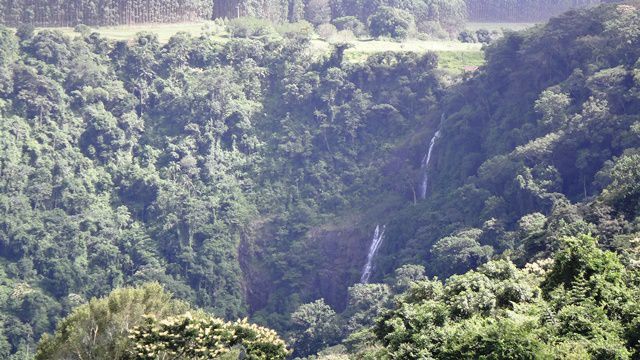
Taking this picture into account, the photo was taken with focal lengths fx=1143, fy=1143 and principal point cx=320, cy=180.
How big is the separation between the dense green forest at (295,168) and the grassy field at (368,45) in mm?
2542

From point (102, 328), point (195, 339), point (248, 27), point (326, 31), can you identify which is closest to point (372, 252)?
point (248, 27)

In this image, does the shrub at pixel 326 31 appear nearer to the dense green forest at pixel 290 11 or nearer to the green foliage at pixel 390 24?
the dense green forest at pixel 290 11

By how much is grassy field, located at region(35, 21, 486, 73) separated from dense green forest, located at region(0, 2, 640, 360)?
2.54 meters

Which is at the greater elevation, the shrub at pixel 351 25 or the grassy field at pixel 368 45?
the shrub at pixel 351 25

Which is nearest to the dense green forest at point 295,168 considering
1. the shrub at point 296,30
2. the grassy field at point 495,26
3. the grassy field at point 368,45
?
the shrub at point 296,30

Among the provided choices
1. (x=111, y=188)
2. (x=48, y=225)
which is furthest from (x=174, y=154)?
(x=48, y=225)

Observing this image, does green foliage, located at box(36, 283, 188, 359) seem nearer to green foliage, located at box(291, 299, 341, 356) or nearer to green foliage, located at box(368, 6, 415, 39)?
green foliage, located at box(291, 299, 341, 356)

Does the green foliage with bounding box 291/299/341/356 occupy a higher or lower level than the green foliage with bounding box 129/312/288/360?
lower

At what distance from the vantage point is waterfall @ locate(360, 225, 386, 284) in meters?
76.9

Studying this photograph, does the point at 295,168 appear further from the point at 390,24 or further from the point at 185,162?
the point at 390,24

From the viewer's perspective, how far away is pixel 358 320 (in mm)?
65812

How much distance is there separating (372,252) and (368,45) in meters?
29.8

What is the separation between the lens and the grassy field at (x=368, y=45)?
9588 cm

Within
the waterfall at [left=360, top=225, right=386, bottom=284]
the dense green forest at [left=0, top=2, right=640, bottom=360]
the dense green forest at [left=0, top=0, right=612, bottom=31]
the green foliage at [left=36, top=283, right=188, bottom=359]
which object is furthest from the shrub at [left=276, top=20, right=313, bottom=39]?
the green foliage at [left=36, top=283, right=188, bottom=359]
